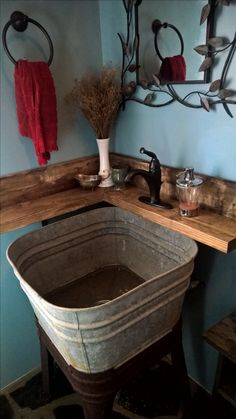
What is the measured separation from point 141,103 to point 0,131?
0.55 meters

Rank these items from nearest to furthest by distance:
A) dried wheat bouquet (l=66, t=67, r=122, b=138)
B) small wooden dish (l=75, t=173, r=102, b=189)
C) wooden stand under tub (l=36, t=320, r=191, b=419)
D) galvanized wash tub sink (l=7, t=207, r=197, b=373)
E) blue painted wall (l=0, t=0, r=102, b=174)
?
1. galvanized wash tub sink (l=7, t=207, r=197, b=373)
2. wooden stand under tub (l=36, t=320, r=191, b=419)
3. blue painted wall (l=0, t=0, r=102, b=174)
4. dried wheat bouquet (l=66, t=67, r=122, b=138)
5. small wooden dish (l=75, t=173, r=102, b=189)

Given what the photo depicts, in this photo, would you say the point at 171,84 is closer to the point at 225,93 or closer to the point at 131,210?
the point at 225,93

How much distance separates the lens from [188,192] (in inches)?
41.1

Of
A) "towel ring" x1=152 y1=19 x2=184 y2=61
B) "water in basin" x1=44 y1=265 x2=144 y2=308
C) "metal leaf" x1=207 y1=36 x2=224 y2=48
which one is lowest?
"water in basin" x1=44 y1=265 x2=144 y2=308

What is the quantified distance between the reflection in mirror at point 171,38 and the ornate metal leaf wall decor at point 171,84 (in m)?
0.02

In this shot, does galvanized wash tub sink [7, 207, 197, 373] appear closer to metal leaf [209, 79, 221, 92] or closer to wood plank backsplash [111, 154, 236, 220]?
wood plank backsplash [111, 154, 236, 220]

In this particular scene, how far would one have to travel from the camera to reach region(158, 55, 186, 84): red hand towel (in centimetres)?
106

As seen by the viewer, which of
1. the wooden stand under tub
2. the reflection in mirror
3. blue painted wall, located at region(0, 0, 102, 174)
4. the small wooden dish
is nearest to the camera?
the wooden stand under tub

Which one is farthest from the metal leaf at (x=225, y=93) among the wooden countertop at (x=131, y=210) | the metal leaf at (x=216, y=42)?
the wooden countertop at (x=131, y=210)

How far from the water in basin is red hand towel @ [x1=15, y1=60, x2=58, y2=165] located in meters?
0.50

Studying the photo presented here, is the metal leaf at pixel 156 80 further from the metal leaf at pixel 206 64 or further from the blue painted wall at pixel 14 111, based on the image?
the blue painted wall at pixel 14 111

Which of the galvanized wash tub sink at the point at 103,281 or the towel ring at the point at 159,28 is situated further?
the towel ring at the point at 159,28

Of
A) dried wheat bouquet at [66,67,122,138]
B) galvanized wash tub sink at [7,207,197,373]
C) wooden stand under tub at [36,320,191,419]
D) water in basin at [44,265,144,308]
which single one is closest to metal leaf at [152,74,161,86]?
dried wheat bouquet at [66,67,122,138]

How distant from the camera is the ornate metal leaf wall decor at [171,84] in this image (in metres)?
0.92
